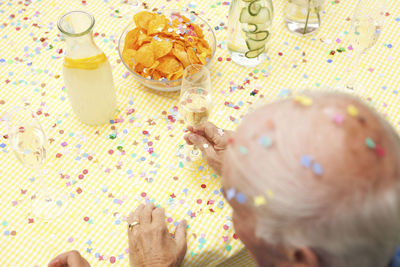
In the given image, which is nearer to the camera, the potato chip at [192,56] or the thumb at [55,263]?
the thumb at [55,263]

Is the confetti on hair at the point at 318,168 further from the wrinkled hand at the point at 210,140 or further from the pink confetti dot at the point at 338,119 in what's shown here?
the wrinkled hand at the point at 210,140

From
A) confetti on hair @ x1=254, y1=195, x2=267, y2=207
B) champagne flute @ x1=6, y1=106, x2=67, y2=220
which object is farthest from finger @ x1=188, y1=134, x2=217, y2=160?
confetti on hair @ x1=254, y1=195, x2=267, y2=207

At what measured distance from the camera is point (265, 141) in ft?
2.35

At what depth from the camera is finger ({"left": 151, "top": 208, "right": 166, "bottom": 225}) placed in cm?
117

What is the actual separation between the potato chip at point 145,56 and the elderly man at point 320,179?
0.65 metres

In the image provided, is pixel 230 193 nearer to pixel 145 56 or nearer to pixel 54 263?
pixel 54 263

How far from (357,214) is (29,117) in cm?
87

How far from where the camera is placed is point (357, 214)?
2.23 feet

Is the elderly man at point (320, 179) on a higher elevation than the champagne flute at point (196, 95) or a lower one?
higher

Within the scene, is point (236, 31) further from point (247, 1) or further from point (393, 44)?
point (393, 44)

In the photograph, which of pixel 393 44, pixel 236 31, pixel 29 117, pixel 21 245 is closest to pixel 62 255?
pixel 21 245

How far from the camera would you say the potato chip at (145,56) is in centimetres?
134

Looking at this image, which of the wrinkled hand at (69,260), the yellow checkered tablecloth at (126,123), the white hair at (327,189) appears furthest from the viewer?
the yellow checkered tablecloth at (126,123)

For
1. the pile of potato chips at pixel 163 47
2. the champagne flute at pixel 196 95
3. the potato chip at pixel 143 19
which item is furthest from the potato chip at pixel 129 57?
the champagne flute at pixel 196 95
